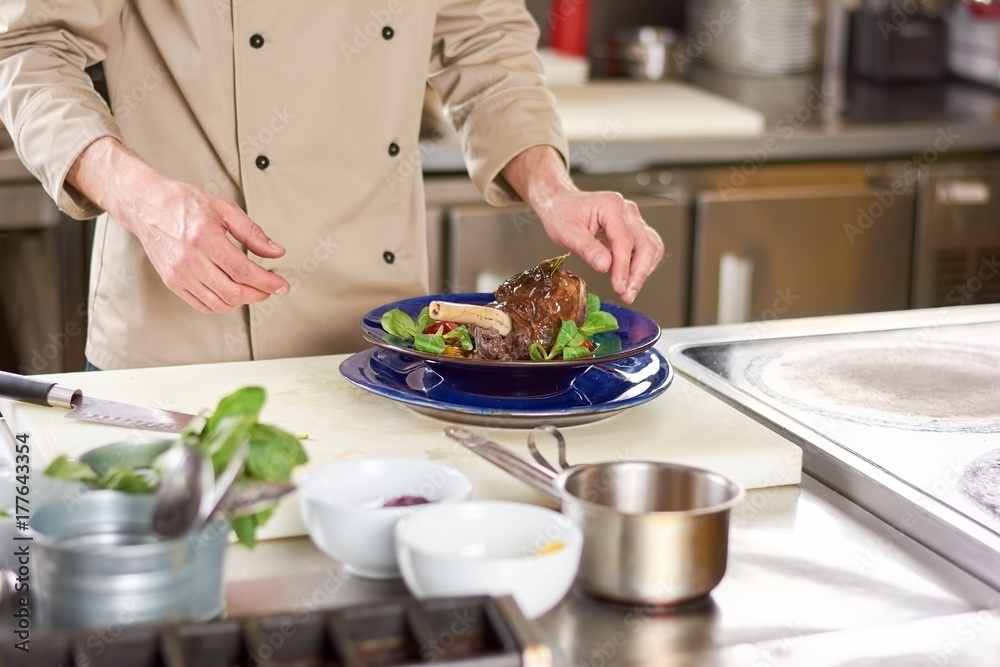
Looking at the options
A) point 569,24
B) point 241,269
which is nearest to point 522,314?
point 241,269

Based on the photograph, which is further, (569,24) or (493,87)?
(569,24)

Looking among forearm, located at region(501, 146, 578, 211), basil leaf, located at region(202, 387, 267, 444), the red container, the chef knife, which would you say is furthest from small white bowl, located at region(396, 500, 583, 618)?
the red container

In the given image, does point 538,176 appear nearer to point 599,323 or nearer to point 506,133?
point 506,133

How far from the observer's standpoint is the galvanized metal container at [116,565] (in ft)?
2.62

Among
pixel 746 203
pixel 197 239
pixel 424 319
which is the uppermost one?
pixel 197 239

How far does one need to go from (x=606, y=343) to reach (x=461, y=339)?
16 centimetres

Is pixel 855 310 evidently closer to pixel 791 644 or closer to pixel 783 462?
pixel 783 462

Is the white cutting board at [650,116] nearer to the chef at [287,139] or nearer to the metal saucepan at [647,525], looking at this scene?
the chef at [287,139]

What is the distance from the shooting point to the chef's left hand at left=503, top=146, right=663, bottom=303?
56.4 inches

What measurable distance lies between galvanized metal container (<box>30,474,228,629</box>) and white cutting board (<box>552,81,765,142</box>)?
1864 millimetres

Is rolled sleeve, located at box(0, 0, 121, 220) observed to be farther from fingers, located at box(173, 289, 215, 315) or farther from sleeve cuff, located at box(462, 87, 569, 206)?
sleeve cuff, located at box(462, 87, 569, 206)

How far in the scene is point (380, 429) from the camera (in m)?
1.24

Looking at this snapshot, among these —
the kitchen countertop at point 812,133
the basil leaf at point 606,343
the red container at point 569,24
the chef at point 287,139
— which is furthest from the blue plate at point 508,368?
the red container at point 569,24

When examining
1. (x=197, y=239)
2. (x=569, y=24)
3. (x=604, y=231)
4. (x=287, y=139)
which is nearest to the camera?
(x=197, y=239)
